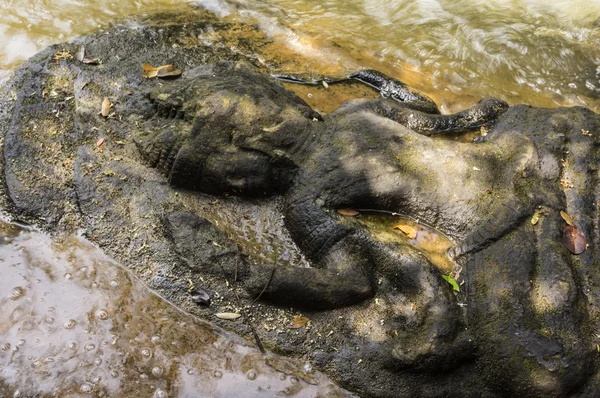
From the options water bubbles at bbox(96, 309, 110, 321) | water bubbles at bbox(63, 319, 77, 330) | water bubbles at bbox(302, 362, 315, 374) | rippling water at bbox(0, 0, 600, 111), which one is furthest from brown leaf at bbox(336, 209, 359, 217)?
rippling water at bbox(0, 0, 600, 111)

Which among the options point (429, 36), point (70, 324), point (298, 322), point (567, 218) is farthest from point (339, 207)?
point (429, 36)

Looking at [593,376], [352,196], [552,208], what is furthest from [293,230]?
[593,376]

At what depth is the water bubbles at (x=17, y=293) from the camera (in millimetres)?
3645

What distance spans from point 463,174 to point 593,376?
1.53 metres

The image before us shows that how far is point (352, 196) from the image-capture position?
3.85m

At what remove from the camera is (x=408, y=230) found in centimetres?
386

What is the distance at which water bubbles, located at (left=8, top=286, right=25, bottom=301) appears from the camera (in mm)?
3645

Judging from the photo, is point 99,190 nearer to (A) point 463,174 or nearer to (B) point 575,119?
(A) point 463,174

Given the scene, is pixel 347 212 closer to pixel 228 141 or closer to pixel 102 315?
pixel 228 141

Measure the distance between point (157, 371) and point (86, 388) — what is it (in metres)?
0.43

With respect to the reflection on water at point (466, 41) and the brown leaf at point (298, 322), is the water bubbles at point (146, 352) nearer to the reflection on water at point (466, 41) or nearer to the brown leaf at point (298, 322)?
the brown leaf at point (298, 322)

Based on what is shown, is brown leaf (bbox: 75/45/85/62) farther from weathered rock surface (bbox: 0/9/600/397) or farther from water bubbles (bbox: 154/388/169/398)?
water bubbles (bbox: 154/388/169/398)

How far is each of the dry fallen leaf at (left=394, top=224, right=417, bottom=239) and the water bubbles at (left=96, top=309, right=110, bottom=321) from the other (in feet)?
6.91

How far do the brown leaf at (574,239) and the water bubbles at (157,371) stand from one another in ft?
9.08
